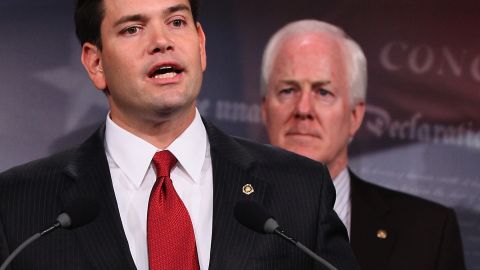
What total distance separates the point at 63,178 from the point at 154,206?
246mm

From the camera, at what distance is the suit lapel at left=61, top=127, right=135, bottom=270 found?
2500mm

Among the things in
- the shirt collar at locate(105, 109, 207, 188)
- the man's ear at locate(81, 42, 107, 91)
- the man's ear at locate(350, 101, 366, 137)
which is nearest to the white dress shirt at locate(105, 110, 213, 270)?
the shirt collar at locate(105, 109, 207, 188)

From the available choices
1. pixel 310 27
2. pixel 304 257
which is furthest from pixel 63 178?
pixel 310 27

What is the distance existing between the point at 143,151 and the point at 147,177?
67mm

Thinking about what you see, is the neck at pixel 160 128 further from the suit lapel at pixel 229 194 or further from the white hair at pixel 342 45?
the white hair at pixel 342 45

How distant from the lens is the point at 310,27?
382 centimetres

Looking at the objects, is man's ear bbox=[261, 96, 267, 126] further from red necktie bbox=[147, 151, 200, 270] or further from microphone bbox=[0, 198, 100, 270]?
microphone bbox=[0, 198, 100, 270]

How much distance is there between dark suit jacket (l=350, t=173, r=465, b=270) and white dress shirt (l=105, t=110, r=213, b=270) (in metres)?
1.03

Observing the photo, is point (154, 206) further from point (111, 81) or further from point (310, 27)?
point (310, 27)

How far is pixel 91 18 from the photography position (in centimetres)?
285

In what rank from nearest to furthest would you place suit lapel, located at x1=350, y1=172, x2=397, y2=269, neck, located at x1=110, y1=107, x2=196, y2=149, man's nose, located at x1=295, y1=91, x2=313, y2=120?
neck, located at x1=110, y1=107, x2=196, y2=149
suit lapel, located at x1=350, y1=172, x2=397, y2=269
man's nose, located at x1=295, y1=91, x2=313, y2=120

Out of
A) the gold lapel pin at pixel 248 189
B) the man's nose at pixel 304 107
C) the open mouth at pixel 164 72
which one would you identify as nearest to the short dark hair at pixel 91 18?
the open mouth at pixel 164 72

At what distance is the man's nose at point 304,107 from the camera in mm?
3721

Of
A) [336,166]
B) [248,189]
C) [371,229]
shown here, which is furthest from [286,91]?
[248,189]
